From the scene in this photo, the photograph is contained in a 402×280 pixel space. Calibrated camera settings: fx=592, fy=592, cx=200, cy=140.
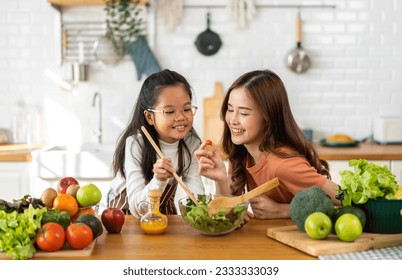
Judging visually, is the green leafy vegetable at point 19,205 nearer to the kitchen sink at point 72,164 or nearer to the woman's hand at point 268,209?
the woman's hand at point 268,209

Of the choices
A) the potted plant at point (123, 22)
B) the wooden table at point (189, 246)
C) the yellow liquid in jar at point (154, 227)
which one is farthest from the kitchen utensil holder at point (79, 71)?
the yellow liquid in jar at point (154, 227)

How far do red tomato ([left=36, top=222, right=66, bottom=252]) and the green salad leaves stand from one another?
33.3 inches

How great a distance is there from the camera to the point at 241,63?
14.5 feet

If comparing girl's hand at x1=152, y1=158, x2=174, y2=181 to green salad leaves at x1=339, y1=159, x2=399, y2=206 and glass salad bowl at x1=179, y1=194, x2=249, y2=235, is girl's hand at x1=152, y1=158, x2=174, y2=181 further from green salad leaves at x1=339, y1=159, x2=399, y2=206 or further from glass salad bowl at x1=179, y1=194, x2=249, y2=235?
green salad leaves at x1=339, y1=159, x2=399, y2=206

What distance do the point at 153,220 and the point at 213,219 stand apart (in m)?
0.20

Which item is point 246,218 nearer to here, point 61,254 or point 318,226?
point 318,226

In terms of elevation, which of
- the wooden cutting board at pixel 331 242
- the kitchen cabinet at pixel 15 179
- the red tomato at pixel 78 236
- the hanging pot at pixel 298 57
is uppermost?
the hanging pot at pixel 298 57

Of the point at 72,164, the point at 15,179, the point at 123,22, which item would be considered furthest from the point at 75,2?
the point at 15,179

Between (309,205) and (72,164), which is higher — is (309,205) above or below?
above

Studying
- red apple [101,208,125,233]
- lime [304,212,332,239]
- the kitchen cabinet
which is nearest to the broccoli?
lime [304,212,332,239]

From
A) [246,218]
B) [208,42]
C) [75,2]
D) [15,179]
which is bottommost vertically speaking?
[15,179]

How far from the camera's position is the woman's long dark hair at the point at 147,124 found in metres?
2.35

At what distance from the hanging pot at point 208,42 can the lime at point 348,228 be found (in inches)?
111
